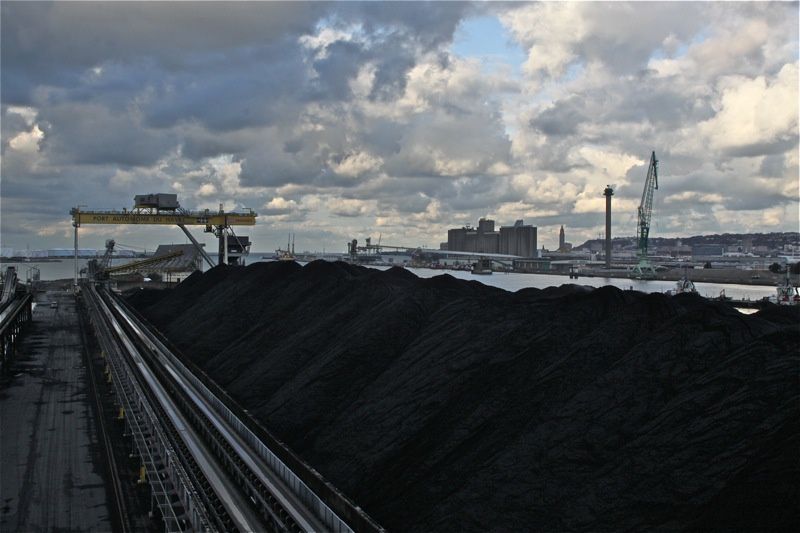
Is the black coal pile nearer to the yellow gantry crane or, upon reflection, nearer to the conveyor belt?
the conveyor belt

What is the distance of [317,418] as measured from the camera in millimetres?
20469

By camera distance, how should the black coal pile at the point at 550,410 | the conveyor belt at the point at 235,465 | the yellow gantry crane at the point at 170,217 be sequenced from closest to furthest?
the black coal pile at the point at 550,410 → the conveyor belt at the point at 235,465 → the yellow gantry crane at the point at 170,217

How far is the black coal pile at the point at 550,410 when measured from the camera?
1209 cm

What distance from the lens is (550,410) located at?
53.4 feet

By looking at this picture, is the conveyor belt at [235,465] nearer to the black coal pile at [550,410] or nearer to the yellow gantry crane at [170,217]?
the black coal pile at [550,410]

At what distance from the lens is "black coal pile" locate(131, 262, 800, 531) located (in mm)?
12094

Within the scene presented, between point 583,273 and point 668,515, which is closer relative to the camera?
point 668,515

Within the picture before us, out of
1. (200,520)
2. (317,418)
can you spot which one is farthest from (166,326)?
(200,520)

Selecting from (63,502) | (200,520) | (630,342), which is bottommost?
(63,502)

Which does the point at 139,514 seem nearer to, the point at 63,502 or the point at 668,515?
the point at 63,502

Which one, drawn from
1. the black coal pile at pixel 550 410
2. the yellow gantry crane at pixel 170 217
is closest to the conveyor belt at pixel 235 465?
the black coal pile at pixel 550 410

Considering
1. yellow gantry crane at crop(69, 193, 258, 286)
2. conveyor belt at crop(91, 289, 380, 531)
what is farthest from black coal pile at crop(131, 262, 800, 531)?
yellow gantry crane at crop(69, 193, 258, 286)

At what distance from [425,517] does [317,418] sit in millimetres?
7427

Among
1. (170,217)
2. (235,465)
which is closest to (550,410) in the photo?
(235,465)
